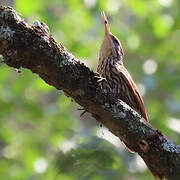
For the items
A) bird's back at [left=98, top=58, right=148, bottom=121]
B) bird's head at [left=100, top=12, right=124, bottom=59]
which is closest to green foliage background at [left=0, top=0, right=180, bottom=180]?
bird's head at [left=100, top=12, right=124, bottom=59]

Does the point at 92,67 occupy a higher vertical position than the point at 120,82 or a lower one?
higher

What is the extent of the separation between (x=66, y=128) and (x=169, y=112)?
127 cm

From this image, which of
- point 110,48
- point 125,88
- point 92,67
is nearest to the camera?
point 125,88

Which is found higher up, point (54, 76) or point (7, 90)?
point (7, 90)

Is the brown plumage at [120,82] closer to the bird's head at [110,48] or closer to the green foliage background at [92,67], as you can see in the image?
the bird's head at [110,48]

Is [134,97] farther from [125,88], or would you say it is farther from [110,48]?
[110,48]

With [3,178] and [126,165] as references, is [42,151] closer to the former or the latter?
[3,178]

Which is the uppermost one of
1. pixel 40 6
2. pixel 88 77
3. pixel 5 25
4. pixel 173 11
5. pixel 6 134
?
pixel 173 11

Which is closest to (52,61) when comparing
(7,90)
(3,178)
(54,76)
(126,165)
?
(54,76)

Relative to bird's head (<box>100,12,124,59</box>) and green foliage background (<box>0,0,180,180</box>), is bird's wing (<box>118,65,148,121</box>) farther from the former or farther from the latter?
green foliage background (<box>0,0,180,180</box>)

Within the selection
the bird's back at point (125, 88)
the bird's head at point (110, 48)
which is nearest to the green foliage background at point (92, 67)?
the bird's head at point (110, 48)

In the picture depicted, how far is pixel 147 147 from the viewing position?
135 inches

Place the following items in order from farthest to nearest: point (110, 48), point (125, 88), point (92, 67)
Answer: point (92, 67)
point (110, 48)
point (125, 88)

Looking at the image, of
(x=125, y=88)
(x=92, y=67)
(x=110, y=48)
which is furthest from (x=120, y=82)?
(x=92, y=67)
